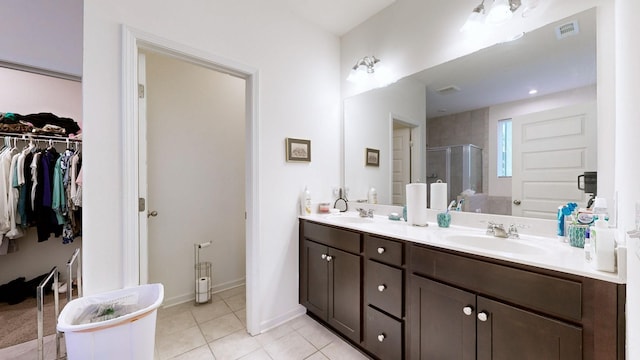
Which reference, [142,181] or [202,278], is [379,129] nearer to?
[142,181]

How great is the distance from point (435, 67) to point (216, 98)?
2.09 metres

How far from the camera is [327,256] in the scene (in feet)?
6.16

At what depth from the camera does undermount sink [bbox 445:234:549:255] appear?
120 cm

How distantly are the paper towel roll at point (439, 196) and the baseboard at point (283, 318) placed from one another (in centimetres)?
143

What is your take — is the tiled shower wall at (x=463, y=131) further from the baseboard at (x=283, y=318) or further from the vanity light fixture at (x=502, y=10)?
the baseboard at (x=283, y=318)

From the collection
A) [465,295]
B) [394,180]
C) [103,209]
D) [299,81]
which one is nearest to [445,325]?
[465,295]

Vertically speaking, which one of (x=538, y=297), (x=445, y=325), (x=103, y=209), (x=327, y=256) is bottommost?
(x=445, y=325)

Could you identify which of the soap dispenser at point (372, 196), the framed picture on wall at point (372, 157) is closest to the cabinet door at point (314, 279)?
the soap dispenser at point (372, 196)

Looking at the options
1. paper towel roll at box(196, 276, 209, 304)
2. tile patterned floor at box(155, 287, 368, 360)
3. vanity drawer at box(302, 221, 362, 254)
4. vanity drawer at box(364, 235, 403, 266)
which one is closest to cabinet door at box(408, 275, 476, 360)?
vanity drawer at box(364, 235, 403, 266)

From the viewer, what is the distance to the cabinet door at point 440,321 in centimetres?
112

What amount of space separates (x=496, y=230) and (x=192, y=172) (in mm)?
2526

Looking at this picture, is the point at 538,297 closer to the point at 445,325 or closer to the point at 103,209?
the point at 445,325

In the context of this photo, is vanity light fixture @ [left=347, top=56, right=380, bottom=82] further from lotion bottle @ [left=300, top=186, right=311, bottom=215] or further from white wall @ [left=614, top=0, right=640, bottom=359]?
white wall @ [left=614, top=0, right=640, bottom=359]

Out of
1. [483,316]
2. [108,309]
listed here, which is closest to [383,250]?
[483,316]
